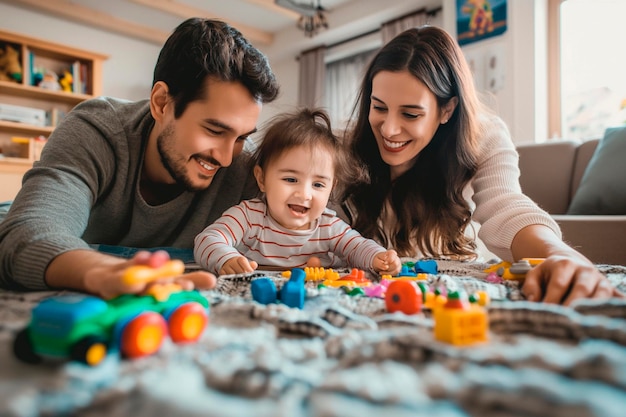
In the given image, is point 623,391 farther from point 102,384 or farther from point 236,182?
point 236,182

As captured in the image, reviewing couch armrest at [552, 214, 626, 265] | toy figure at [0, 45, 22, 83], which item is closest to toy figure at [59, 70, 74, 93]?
toy figure at [0, 45, 22, 83]

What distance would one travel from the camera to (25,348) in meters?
0.41

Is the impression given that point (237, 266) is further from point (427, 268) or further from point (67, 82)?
point (67, 82)

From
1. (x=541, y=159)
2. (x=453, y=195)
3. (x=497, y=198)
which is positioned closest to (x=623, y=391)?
(x=497, y=198)

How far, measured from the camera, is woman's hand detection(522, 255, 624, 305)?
0.64 m

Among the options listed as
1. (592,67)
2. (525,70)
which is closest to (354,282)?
(525,70)

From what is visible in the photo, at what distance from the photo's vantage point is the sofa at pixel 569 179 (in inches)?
69.6

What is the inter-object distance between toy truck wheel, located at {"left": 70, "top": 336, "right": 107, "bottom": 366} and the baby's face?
847 mm

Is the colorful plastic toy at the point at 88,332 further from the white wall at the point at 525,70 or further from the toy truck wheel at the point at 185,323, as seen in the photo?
the white wall at the point at 525,70

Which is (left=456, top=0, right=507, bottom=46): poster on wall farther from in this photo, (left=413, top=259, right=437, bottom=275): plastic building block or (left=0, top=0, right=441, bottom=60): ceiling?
(left=413, top=259, right=437, bottom=275): plastic building block

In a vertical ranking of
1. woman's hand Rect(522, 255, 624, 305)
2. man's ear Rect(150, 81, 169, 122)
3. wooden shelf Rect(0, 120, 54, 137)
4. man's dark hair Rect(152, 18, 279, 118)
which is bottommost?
woman's hand Rect(522, 255, 624, 305)

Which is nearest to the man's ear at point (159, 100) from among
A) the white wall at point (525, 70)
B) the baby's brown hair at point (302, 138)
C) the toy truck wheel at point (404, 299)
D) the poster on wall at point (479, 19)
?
the baby's brown hair at point (302, 138)

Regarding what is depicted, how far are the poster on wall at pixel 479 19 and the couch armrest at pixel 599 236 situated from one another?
7.23 feet

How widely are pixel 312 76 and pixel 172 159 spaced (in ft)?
13.8
